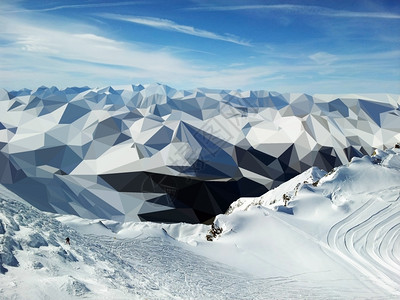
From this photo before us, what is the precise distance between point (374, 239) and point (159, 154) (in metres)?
29.2

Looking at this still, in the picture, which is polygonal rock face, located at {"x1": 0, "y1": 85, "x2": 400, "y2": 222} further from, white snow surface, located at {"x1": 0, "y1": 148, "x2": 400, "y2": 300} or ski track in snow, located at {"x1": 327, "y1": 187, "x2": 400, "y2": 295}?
ski track in snow, located at {"x1": 327, "y1": 187, "x2": 400, "y2": 295}

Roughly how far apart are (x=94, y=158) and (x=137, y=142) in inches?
237

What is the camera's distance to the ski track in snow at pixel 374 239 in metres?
12.2

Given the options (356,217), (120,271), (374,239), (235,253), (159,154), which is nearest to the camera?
(120,271)

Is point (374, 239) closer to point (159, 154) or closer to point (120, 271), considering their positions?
point (120, 271)

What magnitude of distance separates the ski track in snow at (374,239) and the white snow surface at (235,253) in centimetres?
4

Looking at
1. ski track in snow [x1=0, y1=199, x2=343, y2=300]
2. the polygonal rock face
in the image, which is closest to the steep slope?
ski track in snow [x1=0, y1=199, x2=343, y2=300]

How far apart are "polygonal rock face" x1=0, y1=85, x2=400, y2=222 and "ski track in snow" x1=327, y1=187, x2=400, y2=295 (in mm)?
17319

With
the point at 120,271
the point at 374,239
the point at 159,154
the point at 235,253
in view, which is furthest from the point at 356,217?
the point at 159,154

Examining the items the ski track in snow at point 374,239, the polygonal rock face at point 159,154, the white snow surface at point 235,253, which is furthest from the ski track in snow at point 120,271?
the polygonal rock face at point 159,154

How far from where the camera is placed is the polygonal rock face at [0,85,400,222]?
3105cm

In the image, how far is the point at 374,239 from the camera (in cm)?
1458

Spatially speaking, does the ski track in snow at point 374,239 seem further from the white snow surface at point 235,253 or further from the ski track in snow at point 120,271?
the ski track in snow at point 120,271

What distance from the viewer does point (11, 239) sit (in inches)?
316
